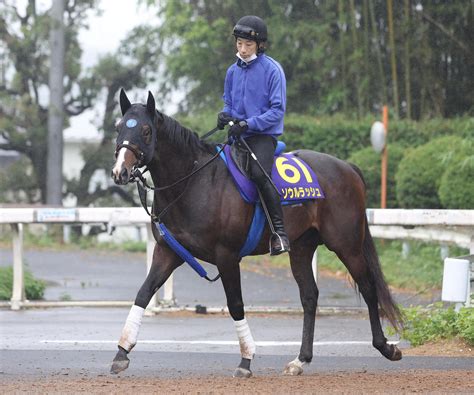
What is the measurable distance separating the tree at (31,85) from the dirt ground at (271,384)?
22466mm

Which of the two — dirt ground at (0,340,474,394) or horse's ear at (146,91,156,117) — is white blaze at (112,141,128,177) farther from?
dirt ground at (0,340,474,394)

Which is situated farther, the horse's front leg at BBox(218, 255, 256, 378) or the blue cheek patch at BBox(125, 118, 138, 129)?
the horse's front leg at BBox(218, 255, 256, 378)

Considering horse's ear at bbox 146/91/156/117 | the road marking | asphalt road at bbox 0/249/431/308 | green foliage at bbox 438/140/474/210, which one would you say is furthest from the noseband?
green foliage at bbox 438/140/474/210

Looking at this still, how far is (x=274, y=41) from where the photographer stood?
106 ft

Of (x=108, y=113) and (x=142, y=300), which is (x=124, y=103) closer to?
(x=142, y=300)

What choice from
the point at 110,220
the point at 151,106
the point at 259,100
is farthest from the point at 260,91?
the point at 110,220

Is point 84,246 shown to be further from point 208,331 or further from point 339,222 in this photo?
point 339,222

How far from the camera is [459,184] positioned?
63.6ft

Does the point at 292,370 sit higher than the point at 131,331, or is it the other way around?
the point at 131,331

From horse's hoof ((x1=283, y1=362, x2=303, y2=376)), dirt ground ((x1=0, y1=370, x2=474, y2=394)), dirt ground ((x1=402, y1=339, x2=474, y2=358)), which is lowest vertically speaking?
dirt ground ((x1=402, y1=339, x2=474, y2=358))

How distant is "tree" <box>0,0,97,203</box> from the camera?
30.4 metres

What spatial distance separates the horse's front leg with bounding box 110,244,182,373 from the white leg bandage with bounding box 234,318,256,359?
2.28 ft

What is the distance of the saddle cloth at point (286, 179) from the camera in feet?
30.5

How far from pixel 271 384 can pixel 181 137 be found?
82.9 inches
